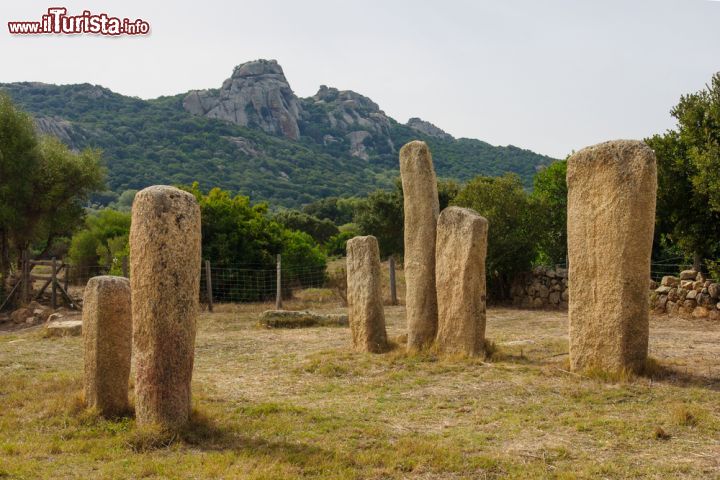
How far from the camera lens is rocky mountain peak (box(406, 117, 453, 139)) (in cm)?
11577

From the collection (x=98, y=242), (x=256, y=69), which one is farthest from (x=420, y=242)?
(x=256, y=69)

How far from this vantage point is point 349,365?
1083cm

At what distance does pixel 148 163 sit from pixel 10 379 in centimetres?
6105

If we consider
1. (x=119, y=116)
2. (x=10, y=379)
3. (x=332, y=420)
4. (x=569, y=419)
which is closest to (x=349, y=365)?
(x=332, y=420)

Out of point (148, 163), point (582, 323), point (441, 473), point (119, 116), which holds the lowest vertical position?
point (441, 473)

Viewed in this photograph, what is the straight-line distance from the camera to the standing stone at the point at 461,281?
35.3 ft

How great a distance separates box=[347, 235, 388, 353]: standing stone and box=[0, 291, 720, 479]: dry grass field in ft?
1.66

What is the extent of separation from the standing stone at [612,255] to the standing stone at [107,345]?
19.5 ft

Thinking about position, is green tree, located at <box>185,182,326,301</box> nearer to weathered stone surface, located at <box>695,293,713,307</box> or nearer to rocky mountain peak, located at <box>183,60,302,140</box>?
weathered stone surface, located at <box>695,293,713,307</box>

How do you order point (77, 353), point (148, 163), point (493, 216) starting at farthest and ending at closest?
point (148, 163)
point (493, 216)
point (77, 353)

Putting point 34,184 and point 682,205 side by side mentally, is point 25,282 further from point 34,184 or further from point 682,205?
point 682,205

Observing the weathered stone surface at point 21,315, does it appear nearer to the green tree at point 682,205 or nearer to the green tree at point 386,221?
the green tree at point 682,205

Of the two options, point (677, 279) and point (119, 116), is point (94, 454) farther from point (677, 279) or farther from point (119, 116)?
point (119, 116)

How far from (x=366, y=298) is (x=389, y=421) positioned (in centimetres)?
491
